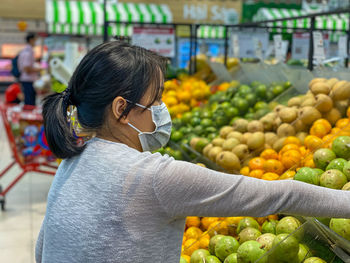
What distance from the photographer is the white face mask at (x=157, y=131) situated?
1.25 m

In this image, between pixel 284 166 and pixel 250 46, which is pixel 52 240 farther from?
pixel 250 46

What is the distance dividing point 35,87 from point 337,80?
6.83m

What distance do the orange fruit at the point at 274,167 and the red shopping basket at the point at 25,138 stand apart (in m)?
2.85

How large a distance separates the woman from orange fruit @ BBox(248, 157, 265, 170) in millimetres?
1313

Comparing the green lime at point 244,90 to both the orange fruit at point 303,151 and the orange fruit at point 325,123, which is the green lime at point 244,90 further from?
the orange fruit at point 303,151

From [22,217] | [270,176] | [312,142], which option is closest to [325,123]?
[312,142]

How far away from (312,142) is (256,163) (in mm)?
317

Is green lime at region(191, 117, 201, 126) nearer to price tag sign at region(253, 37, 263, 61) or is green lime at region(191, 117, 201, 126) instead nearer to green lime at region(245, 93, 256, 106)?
green lime at region(245, 93, 256, 106)

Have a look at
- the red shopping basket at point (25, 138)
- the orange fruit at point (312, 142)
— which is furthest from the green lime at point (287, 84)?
the red shopping basket at point (25, 138)

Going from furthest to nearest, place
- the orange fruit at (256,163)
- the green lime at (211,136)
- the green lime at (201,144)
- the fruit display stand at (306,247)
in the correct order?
the green lime at (211,136)
the green lime at (201,144)
the orange fruit at (256,163)
the fruit display stand at (306,247)

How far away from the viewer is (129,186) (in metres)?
1.11

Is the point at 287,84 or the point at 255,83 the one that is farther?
the point at 255,83

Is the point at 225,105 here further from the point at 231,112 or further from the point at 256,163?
the point at 256,163

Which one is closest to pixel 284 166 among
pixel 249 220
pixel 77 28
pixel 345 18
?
pixel 249 220
